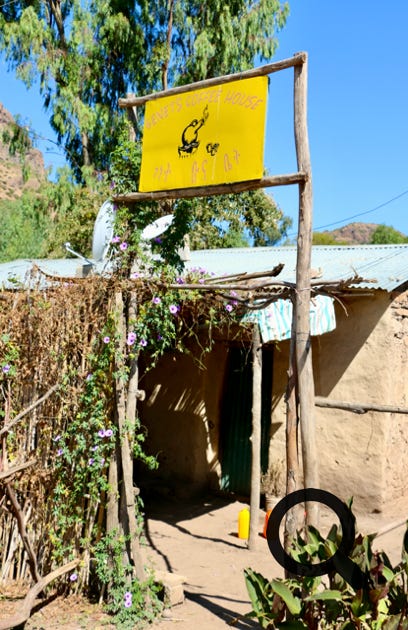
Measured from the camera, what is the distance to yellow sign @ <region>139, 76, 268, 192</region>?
4512mm

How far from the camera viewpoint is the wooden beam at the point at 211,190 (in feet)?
13.9

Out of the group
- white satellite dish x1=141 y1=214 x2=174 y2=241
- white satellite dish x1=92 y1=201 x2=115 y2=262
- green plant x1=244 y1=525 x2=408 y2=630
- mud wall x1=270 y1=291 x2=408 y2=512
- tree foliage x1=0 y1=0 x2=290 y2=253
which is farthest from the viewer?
tree foliage x1=0 y1=0 x2=290 y2=253

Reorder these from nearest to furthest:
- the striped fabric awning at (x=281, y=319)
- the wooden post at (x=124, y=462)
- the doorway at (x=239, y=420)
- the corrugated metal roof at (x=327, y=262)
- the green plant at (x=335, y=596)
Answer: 1. the green plant at (x=335, y=596)
2. the wooden post at (x=124, y=462)
3. the striped fabric awning at (x=281, y=319)
4. the corrugated metal roof at (x=327, y=262)
5. the doorway at (x=239, y=420)

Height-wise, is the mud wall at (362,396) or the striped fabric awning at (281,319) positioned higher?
the striped fabric awning at (281,319)

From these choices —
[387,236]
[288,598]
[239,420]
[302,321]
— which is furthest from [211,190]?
[387,236]

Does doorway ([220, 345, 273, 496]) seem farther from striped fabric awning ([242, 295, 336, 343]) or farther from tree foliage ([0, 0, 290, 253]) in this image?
tree foliage ([0, 0, 290, 253])

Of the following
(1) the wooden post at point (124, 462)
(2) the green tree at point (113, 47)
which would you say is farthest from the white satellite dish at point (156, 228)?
(2) the green tree at point (113, 47)

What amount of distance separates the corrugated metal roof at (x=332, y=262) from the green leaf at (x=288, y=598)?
360cm

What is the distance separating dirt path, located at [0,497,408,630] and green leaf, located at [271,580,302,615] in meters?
1.11

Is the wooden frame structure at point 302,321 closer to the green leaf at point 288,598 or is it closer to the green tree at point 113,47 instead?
the green leaf at point 288,598

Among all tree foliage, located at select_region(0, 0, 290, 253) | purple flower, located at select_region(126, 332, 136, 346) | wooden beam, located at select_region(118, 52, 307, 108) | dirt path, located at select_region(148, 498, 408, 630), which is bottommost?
dirt path, located at select_region(148, 498, 408, 630)

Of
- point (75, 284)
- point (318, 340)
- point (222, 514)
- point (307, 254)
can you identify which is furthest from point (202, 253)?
point (307, 254)

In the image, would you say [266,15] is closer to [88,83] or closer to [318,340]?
[88,83]

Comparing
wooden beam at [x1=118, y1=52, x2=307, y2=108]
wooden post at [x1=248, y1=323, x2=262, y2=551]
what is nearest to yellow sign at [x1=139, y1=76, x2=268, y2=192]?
wooden beam at [x1=118, y1=52, x2=307, y2=108]
